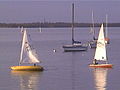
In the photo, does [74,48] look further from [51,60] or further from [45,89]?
[45,89]

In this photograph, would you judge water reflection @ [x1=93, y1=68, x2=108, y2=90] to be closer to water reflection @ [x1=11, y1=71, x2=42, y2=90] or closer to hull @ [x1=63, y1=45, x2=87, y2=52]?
water reflection @ [x1=11, y1=71, x2=42, y2=90]

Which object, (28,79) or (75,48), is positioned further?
(75,48)

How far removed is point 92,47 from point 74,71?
35486 mm

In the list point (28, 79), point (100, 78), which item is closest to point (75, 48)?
point (100, 78)

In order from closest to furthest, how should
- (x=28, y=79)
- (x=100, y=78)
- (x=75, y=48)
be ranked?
1. (x=28, y=79)
2. (x=100, y=78)
3. (x=75, y=48)

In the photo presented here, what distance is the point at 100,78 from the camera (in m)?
52.0

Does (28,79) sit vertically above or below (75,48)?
below

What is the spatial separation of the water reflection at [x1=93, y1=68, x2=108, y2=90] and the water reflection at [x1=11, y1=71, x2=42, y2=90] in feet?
14.3

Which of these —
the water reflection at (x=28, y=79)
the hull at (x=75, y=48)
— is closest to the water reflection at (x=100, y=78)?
the water reflection at (x=28, y=79)

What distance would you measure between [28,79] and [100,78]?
5.58 metres

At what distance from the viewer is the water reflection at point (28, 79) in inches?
1832

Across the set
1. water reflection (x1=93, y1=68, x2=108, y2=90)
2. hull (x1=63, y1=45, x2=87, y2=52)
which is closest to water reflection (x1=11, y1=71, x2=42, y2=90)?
water reflection (x1=93, y1=68, x2=108, y2=90)

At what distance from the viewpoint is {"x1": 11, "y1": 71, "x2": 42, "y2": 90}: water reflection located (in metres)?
46.5

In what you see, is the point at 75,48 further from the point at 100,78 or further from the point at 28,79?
the point at 28,79
